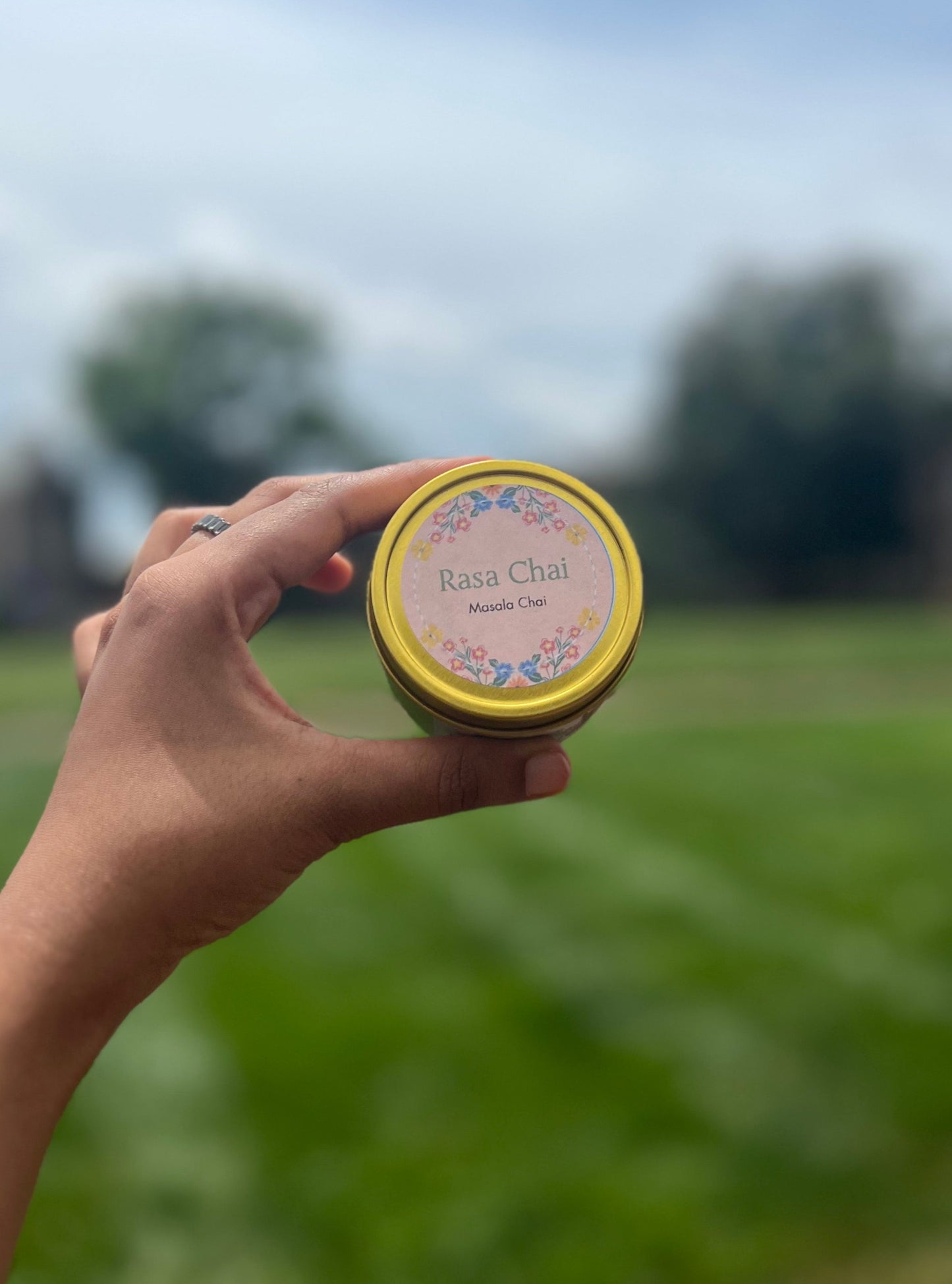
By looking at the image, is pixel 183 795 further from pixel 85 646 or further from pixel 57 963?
pixel 85 646

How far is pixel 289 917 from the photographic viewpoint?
7461mm

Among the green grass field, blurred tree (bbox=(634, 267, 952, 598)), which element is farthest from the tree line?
the green grass field

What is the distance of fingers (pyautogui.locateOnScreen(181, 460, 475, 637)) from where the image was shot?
1.92 meters

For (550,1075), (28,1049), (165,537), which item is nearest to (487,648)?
(165,537)

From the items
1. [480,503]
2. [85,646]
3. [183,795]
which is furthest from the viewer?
[85,646]

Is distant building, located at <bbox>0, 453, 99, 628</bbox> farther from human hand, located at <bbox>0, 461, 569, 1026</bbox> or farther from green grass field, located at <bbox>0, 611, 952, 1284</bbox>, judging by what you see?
human hand, located at <bbox>0, 461, 569, 1026</bbox>

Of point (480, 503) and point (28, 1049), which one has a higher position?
point (480, 503)

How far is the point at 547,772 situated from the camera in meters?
2.01

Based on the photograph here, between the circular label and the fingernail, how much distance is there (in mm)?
128

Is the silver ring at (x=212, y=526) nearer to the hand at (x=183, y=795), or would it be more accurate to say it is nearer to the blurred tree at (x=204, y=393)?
the hand at (x=183, y=795)

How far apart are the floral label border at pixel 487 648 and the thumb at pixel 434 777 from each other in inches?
4.8

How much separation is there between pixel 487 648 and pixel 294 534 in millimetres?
376

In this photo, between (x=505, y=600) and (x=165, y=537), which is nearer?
(x=505, y=600)

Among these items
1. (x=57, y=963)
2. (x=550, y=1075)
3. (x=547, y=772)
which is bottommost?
(x=550, y=1075)
